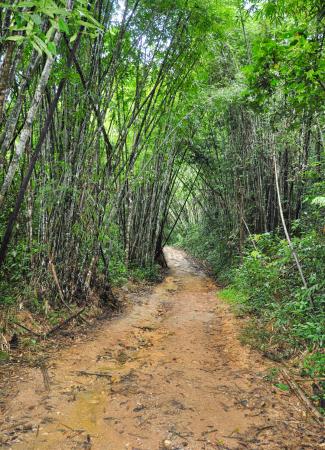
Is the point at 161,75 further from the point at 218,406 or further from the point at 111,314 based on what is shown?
the point at 218,406

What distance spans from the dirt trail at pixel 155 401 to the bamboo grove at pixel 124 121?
0.98 meters

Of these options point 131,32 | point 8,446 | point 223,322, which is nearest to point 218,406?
point 8,446

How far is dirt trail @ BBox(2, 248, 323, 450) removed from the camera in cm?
193

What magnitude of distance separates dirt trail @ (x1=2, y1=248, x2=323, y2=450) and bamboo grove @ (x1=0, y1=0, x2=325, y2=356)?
978 mm

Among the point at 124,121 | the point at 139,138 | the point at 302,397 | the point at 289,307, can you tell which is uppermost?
the point at 124,121

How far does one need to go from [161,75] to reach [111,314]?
391 cm

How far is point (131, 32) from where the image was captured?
476 cm

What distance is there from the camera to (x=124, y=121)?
5492mm

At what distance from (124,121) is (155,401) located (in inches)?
171

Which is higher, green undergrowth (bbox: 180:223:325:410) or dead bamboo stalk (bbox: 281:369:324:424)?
green undergrowth (bbox: 180:223:325:410)

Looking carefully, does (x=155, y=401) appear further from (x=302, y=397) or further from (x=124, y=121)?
(x=124, y=121)

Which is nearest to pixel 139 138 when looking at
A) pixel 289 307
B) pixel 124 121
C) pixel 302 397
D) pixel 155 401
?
pixel 124 121

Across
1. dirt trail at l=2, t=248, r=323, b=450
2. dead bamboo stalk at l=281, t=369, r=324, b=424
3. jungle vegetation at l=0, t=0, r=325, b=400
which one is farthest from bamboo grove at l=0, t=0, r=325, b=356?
dirt trail at l=2, t=248, r=323, b=450

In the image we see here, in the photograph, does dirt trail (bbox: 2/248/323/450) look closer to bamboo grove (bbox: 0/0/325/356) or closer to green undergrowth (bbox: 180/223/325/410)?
green undergrowth (bbox: 180/223/325/410)
